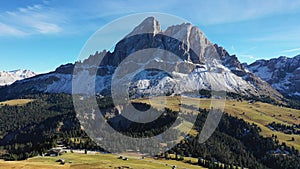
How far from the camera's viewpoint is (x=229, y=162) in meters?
185

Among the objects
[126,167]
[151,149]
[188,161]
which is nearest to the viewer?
[126,167]

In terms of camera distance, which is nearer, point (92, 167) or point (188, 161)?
point (92, 167)

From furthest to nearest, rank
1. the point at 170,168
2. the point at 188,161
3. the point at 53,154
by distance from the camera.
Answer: the point at 188,161 < the point at 53,154 < the point at 170,168

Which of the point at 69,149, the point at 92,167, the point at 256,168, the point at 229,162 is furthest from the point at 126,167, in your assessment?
the point at 256,168

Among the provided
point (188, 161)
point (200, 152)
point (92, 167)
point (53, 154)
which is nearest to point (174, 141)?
point (200, 152)

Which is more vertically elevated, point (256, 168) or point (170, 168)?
point (170, 168)

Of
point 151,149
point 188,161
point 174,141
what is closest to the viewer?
point 188,161

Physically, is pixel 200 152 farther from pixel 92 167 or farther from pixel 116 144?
pixel 92 167

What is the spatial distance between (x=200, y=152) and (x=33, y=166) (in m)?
107

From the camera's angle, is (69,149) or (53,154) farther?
(69,149)

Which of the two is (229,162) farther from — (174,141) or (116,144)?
(116,144)

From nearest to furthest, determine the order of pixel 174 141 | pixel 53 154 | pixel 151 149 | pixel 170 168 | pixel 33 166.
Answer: pixel 33 166, pixel 170 168, pixel 53 154, pixel 151 149, pixel 174 141

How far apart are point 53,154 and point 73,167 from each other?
34516mm

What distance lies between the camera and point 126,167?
365ft
